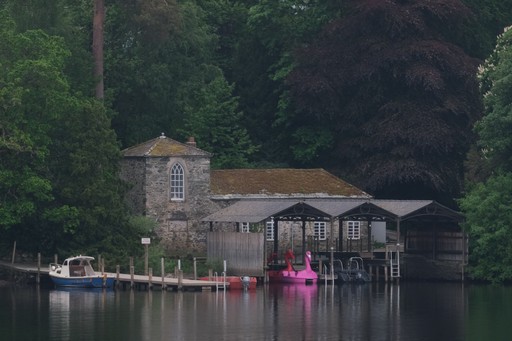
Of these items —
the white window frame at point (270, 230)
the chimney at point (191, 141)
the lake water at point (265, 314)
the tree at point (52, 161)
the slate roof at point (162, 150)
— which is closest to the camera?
the lake water at point (265, 314)

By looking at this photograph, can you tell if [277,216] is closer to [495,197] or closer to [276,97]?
[495,197]

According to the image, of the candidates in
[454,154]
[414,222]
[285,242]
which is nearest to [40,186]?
[285,242]

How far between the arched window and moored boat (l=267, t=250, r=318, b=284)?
773cm

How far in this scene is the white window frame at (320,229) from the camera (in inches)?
3691

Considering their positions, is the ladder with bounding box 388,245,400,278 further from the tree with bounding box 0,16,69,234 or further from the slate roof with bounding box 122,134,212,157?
the tree with bounding box 0,16,69,234

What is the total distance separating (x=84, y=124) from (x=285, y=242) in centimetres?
1470

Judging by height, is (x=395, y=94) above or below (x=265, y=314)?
above

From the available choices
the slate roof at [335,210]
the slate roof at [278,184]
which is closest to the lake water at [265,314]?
the slate roof at [335,210]

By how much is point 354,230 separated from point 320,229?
7.05 ft

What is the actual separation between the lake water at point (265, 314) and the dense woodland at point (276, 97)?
19.3 feet

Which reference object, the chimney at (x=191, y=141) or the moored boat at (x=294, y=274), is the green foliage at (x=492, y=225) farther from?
the chimney at (x=191, y=141)

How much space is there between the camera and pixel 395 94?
101 m

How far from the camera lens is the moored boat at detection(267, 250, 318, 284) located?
3351 inches

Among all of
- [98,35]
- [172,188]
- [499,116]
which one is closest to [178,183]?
[172,188]
